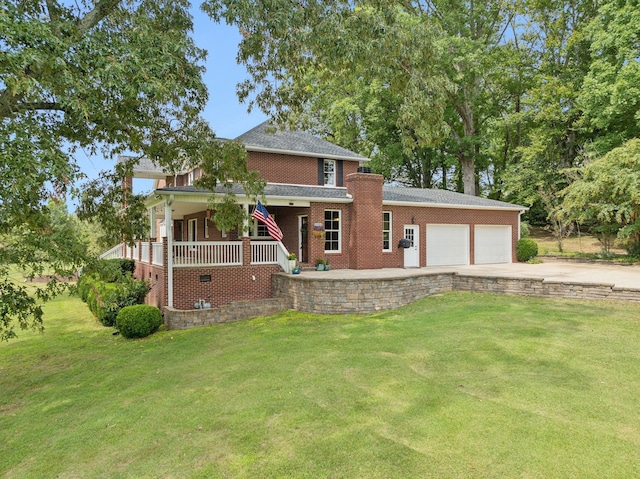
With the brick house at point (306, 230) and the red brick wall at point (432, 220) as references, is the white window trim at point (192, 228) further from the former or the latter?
the red brick wall at point (432, 220)

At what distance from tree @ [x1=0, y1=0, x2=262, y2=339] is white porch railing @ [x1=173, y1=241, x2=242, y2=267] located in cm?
233

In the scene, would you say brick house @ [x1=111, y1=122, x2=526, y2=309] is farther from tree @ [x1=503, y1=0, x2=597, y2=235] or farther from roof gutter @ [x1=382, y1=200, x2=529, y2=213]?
tree @ [x1=503, y1=0, x2=597, y2=235]

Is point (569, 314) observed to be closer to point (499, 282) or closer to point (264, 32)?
point (499, 282)

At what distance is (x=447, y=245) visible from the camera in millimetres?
18344

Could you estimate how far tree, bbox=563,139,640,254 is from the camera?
17078 mm

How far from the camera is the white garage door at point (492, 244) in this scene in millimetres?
19297

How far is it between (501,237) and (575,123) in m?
13.1

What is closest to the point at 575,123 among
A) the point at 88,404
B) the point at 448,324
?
the point at 448,324

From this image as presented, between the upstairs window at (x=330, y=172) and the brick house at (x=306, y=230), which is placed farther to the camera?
the upstairs window at (x=330, y=172)

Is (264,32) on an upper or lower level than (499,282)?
upper

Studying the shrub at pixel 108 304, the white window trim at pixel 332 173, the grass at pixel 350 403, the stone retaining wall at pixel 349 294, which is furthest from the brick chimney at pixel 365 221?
the shrub at pixel 108 304

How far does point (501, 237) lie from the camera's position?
20109 mm

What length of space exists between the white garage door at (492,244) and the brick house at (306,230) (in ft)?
0.17

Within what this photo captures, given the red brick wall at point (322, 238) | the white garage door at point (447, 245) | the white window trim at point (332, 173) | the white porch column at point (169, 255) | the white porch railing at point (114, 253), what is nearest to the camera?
the white porch column at point (169, 255)
